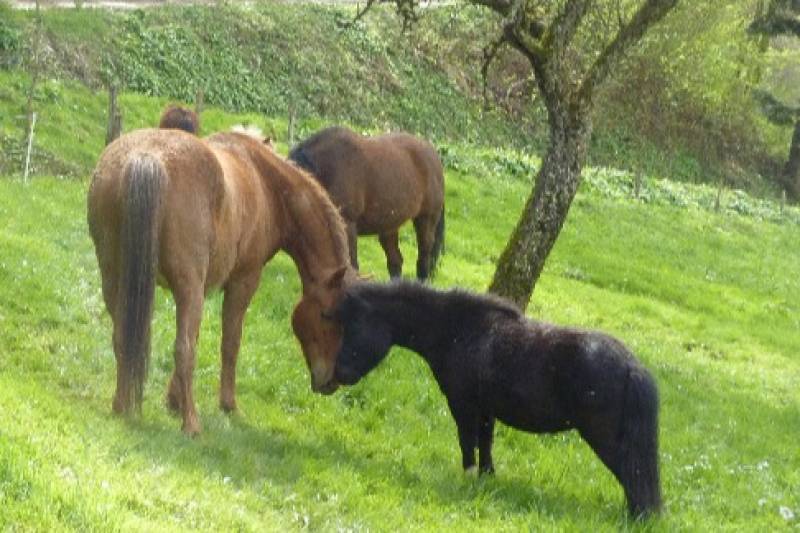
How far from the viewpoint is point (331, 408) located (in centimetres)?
1187

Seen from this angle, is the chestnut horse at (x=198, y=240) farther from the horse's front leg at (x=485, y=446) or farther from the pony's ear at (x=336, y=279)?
the horse's front leg at (x=485, y=446)

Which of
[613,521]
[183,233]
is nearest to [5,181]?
[183,233]

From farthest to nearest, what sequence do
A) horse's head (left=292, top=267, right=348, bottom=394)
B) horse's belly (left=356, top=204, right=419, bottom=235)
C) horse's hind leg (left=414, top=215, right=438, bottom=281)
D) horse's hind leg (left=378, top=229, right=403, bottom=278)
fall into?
horse's hind leg (left=414, top=215, right=438, bottom=281) < horse's hind leg (left=378, top=229, right=403, bottom=278) < horse's belly (left=356, top=204, right=419, bottom=235) < horse's head (left=292, top=267, right=348, bottom=394)

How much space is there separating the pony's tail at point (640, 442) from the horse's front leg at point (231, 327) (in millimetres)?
3794

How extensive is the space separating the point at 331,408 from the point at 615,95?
1759 inches

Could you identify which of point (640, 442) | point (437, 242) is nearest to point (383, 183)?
point (437, 242)

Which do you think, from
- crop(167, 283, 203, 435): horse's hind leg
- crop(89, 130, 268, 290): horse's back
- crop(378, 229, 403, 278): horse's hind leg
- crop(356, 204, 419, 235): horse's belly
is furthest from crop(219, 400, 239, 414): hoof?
crop(378, 229, 403, 278): horse's hind leg

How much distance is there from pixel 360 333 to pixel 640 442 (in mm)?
2794

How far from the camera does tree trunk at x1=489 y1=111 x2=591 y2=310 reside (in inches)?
598

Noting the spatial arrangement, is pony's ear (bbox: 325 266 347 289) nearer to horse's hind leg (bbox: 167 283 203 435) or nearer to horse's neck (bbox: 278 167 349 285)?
horse's neck (bbox: 278 167 349 285)

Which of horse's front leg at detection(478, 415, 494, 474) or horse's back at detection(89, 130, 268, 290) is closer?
horse's back at detection(89, 130, 268, 290)

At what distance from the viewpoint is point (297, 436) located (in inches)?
415

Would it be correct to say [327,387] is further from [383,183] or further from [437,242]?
[437,242]

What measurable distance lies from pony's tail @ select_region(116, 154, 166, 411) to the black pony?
2.33 meters
